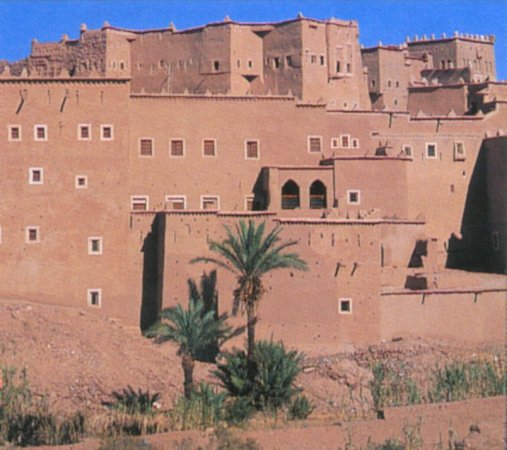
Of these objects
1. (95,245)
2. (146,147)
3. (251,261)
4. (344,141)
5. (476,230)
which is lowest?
(251,261)

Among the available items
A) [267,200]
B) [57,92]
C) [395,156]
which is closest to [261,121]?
[267,200]

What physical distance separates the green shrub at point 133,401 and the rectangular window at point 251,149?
33.2 feet

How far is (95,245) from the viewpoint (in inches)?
Result: 1176

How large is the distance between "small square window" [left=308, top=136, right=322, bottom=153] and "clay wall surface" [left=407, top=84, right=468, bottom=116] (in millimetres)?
9644

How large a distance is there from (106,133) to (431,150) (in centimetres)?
1261

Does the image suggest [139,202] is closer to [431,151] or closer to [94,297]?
[94,297]

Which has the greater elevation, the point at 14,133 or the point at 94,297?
the point at 14,133

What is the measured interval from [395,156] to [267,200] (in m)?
5.08

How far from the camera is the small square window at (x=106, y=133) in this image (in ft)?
99.1

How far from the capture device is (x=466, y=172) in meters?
35.7

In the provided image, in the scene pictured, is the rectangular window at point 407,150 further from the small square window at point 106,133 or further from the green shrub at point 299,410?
the green shrub at point 299,410

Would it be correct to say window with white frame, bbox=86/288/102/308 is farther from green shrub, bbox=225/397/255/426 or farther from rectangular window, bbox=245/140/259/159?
green shrub, bbox=225/397/255/426

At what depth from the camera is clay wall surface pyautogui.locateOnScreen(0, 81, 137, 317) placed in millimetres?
29594

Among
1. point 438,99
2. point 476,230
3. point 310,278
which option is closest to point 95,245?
point 310,278
